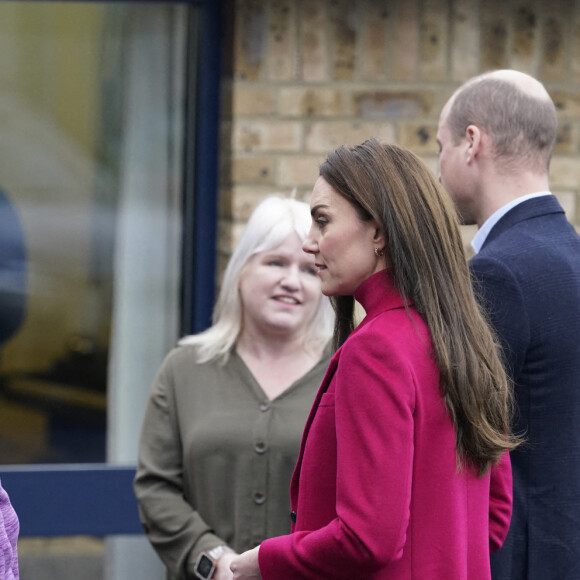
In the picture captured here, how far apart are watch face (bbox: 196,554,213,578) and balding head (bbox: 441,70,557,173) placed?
4.22 ft

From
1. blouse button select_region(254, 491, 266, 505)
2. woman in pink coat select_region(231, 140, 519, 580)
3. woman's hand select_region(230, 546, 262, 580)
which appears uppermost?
woman in pink coat select_region(231, 140, 519, 580)

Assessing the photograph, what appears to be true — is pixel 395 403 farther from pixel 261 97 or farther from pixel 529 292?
pixel 261 97

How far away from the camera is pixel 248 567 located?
182 centimetres

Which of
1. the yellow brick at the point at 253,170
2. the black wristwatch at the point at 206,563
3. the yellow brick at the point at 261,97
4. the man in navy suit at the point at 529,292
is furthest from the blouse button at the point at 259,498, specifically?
the yellow brick at the point at 261,97

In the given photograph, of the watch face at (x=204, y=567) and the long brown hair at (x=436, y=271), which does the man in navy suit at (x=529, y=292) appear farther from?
the watch face at (x=204, y=567)

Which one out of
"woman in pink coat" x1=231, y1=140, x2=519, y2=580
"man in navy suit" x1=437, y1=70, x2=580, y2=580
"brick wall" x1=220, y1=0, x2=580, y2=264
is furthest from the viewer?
"brick wall" x1=220, y1=0, x2=580, y2=264

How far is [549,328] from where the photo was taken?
220 centimetres

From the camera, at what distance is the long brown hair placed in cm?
174

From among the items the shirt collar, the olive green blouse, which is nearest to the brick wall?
the olive green blouse

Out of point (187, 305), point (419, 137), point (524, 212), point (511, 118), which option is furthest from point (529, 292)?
point (187, 305)

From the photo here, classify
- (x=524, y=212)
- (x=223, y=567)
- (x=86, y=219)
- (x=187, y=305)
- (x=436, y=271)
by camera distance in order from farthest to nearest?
(x=187, y=305) → (x=86, y=219) → (x=223, y=567) → (x=524, y=212) → (x=436, y=271)

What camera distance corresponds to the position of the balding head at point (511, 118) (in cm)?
245

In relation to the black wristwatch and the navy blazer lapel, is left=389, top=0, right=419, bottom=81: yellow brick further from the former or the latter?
the black wristwatch

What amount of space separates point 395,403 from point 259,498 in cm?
123
